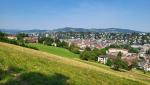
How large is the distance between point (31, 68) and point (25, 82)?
12.0 feet

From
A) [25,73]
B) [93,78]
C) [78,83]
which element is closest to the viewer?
[25,73]

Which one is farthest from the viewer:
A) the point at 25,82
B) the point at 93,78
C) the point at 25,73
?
the point at 93,78

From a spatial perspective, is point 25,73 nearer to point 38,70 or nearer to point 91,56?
point 38,70

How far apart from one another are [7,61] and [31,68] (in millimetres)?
1616

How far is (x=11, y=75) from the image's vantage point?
46.8 ft

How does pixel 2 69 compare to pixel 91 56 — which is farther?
pixel 91 56

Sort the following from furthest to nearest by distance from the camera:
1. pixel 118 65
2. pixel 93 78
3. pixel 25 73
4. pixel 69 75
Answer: pixel 118 65 < pixel 93 78 < pixel 69 75 < pixel 25 73

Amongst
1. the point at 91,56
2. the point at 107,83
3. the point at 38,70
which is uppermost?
the point at 38,70

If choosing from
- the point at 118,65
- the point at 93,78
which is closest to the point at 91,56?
the point at 118,65

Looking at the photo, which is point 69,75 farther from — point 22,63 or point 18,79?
point 18,79

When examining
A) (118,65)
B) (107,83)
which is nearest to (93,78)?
(107,83)

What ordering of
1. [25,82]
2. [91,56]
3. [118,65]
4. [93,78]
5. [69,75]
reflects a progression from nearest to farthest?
[25,82], [69,75], [93,78], [118,65], [91,56]

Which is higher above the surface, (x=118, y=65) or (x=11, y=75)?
(x=11, y=75)

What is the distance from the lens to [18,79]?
13617 millimetres
